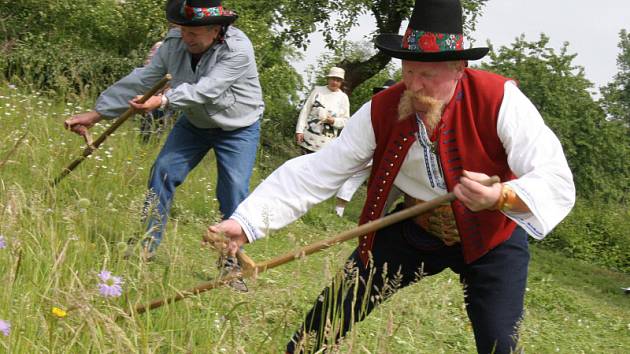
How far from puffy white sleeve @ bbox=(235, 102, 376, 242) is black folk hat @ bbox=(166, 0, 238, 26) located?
6.10 feet

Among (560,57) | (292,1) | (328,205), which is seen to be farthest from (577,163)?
(328,205)

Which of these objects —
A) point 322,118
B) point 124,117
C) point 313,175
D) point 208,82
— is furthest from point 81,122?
point 322,118

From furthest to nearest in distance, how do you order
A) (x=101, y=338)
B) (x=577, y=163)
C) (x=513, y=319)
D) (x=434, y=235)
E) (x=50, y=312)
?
(x=577, y=163) → (x=434, y=235) → (x=513, y=319) → (x=101, y=338) → (x=50, y=312)

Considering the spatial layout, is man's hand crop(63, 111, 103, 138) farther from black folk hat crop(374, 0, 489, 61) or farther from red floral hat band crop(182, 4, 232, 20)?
black folk hat crop(374, 0, 489, 61)

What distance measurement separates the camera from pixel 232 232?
3211mm

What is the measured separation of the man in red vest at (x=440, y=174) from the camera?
10.4 feet

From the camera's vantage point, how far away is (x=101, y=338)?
2.53m

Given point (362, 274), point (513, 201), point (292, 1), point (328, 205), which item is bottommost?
point (328, 205)

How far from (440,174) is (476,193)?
0.58 meters

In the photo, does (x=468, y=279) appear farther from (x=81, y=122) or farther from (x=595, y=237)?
(x=595, y=237)

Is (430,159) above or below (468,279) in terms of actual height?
above

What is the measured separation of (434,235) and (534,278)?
6.14m

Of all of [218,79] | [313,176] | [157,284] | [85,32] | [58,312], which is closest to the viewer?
[58,312]

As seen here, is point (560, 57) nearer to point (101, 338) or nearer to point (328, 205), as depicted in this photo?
point (328, 205)
